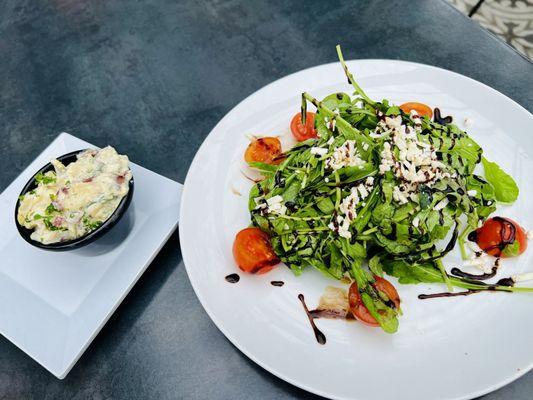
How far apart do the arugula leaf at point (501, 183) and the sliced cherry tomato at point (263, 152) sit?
0.79 metres

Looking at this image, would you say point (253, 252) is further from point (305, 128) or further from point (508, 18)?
point (508, 18)

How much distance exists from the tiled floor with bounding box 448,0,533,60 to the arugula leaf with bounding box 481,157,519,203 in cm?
232

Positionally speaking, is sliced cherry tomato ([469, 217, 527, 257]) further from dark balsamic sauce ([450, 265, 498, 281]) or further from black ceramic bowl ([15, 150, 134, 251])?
black ceramic bowl ([15, 150, 134, 251])

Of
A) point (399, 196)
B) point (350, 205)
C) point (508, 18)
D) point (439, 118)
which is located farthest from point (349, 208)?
point (508, 18)

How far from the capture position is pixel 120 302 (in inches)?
57.3

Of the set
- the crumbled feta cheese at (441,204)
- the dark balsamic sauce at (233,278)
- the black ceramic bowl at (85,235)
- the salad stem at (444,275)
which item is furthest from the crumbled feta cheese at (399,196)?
the black ceramic bowl at (85,235)

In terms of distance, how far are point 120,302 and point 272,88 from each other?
3.47 feet

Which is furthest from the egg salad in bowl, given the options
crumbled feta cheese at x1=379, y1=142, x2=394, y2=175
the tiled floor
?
the tiled floor

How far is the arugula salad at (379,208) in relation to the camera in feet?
4.63

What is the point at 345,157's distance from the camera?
1.48m

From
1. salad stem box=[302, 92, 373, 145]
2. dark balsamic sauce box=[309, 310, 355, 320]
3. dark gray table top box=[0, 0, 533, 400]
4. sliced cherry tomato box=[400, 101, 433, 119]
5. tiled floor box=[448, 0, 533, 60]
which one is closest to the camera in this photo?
dark balsamic sauce box=[309, 310, 355, 320]

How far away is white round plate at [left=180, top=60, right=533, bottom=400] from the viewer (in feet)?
4.09

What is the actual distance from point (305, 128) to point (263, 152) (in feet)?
0.68

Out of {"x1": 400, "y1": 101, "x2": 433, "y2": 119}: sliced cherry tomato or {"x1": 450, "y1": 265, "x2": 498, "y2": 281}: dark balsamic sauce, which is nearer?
{"x1": 450, "y1": 265, "x2": 498, "y2": 281}: dark balsamic sauce
